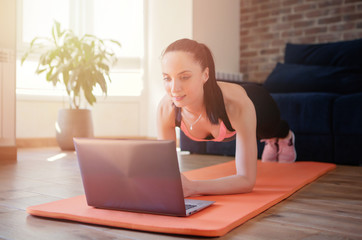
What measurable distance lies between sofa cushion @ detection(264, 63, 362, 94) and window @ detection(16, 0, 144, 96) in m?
1.83

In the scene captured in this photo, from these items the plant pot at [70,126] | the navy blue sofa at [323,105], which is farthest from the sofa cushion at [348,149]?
the plant pot at [70,126]

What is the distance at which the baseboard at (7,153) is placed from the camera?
8.84 ft

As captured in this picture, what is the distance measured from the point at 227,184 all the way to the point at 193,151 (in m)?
1.79

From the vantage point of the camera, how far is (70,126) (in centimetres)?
354

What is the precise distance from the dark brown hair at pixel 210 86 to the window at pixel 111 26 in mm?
3077

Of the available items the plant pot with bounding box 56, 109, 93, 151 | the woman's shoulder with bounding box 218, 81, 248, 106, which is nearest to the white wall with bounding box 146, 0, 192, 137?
the plant pot with bounding box 56, 109, 93, 151

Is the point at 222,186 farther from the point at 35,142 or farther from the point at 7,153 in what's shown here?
the point at 35,142

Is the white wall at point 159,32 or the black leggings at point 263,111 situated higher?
the white wall at point 159,32

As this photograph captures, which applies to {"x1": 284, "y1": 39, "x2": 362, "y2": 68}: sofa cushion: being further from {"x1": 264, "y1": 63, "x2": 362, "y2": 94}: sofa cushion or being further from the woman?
the woman

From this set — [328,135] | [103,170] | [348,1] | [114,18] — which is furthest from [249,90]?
[114,18]

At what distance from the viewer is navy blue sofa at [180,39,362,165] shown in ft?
8.03

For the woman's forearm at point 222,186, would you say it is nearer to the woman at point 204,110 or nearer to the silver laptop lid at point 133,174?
the woman at point 204,110

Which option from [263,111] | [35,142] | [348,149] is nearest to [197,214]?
[263,111]

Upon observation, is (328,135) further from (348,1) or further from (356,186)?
(348,1)
